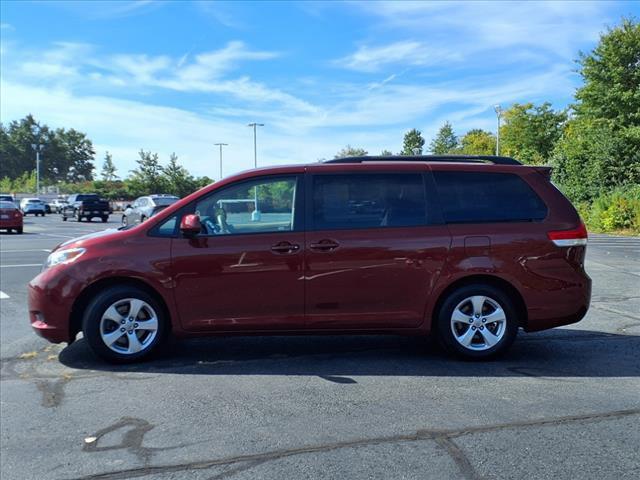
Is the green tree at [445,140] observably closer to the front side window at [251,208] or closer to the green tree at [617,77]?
the green tree at [617,77]

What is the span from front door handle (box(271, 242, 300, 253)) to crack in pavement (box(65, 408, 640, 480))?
201cm

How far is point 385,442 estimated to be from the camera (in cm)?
369

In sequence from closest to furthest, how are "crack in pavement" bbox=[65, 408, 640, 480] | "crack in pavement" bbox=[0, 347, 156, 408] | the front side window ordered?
"crack in pavement" bbox=[65, 408, 640, 480] → "crack in pavement" bbox=[0, 347, 156, 408] → the front side window

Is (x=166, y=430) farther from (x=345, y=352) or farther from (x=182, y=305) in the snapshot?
(x=345, y=352)

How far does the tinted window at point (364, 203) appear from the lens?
542cm

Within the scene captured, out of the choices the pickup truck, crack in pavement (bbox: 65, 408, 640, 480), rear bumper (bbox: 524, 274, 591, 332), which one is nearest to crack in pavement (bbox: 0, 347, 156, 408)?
crack in pavement (bbox: 65, 408, 640, 480)

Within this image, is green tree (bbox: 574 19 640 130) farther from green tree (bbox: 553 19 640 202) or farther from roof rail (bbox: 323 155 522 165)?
roof rail (bbox: 323 155 522 165)

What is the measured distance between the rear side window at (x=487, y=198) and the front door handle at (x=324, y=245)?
1.08 metres

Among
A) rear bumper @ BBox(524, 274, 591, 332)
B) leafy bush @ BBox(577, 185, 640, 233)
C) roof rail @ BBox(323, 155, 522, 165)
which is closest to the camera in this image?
rear bumper @ BBox(524, 274, 591, 332)

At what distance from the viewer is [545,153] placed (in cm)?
4928

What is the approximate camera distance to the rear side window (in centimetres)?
555

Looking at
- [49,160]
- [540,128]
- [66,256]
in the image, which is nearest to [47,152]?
[49,160]

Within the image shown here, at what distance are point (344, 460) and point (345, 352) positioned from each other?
241 cm

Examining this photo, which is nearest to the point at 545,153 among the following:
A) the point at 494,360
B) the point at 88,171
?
the point at 494,360
